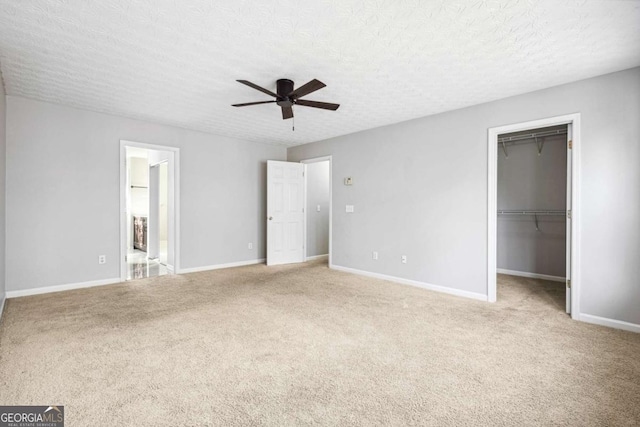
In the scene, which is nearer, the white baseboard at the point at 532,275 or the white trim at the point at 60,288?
the white trim at the point at 60,288

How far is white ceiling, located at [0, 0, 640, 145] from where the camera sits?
7.01 ft

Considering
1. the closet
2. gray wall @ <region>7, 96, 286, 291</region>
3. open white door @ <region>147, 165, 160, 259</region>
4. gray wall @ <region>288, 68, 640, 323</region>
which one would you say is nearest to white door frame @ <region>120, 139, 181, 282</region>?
gray wall @ <region>7, 96, 286, 291</region>

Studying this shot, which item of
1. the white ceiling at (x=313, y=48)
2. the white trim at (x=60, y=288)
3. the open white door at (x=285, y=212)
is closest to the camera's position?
the white ceiling at (x=313, y=48)

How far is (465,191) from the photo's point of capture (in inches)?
162

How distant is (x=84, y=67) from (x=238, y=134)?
283cm

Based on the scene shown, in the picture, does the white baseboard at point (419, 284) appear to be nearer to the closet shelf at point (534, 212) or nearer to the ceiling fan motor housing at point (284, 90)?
the closet shelf at point (534, 212)

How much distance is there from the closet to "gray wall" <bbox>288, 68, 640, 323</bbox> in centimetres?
159

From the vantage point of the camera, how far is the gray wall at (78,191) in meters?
3.95

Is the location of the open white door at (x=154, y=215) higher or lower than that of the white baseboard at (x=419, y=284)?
higher

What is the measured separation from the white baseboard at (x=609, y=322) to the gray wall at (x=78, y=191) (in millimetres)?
5377

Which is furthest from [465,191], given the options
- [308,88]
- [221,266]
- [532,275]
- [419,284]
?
[221,266]

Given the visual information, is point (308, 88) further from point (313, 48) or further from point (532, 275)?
point (532, 275)

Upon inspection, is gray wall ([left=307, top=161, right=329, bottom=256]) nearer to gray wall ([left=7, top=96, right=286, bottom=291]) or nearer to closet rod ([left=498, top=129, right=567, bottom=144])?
gray wall ([left=7, top=96, right=286, bottom=291])

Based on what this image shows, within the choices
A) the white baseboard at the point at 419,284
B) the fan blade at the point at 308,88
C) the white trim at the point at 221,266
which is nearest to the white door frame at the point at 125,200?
the white trim at the point at 221,266
